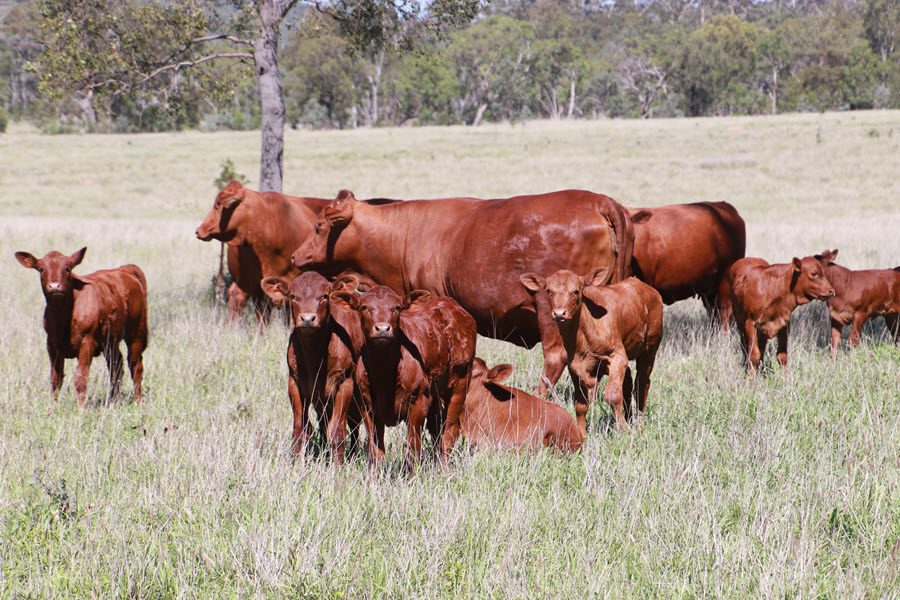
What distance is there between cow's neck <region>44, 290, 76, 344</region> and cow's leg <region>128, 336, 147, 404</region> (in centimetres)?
67

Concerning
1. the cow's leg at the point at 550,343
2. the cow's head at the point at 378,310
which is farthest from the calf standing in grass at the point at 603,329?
the cow's head at the point at 378,310

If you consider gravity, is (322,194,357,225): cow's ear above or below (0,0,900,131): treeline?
below

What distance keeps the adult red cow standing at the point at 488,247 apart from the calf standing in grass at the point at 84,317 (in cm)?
156

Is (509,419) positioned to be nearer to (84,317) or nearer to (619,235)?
(619,235)

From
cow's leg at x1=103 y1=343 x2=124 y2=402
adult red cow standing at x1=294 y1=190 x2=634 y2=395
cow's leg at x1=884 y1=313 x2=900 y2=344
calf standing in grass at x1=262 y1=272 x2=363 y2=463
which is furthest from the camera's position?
cow's leg at x1=884 y1=313 x2=900 y2=344

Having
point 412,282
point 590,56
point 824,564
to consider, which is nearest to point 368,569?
point 824,564

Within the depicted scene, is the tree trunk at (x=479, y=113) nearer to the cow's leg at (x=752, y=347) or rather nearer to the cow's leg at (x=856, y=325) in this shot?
the cow's leg at (x=856, y=325)

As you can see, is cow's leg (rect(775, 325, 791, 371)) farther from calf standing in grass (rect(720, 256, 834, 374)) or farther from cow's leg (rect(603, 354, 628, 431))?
cow's leg (rect(603, 354, 628, 431))

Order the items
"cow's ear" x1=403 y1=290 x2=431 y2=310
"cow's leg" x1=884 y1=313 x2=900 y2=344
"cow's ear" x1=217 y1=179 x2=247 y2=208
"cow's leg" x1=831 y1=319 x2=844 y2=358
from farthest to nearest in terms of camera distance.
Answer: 1. "cow's ear" x1=217 y1=179 x2=247 y2=208
2. "cow's leg" x1=884 y1=313 x2=900 y2=344
3. "cow's leg" x1=831 y1=319 x2=844 y2=358
4. "cow's ear" x1=403 y1=290 x2=431 y2=310

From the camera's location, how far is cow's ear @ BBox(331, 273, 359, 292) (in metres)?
5.37

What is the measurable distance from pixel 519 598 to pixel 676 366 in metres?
4.92

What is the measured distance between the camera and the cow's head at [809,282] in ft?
26.8

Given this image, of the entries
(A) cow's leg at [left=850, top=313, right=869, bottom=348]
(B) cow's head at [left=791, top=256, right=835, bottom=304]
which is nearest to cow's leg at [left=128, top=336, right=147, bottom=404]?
(B) cow's head at [left=791, top=256, right=835, bottom=304]

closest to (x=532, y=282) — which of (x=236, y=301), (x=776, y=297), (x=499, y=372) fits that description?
(x=499, y=372)
